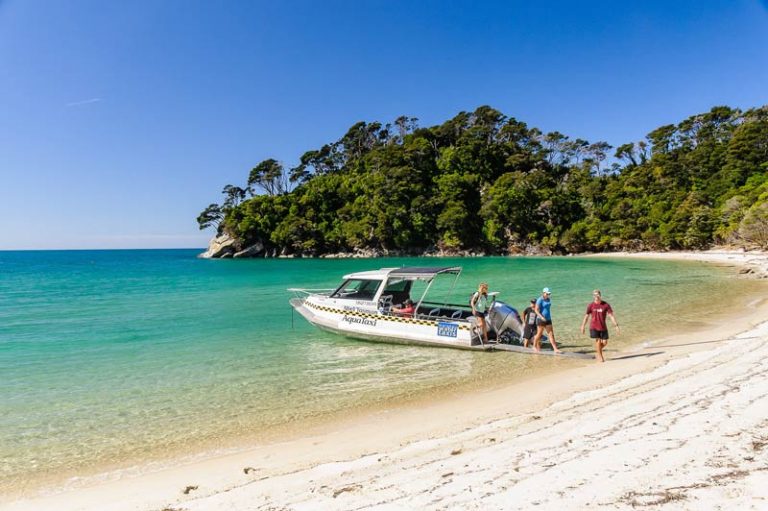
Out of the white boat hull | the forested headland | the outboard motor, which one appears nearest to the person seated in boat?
the white boat hull

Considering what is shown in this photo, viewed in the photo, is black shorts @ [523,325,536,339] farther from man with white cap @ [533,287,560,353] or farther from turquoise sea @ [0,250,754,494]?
turquoise sea @ [0,250,754,494]

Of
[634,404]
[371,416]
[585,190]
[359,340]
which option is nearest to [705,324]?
[634,404]

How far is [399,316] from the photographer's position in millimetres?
13711

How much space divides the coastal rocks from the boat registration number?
293ft

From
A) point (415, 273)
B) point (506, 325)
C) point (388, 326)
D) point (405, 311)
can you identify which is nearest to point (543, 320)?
point (506, 325)

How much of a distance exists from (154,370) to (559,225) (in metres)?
84.1

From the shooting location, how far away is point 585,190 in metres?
86.6

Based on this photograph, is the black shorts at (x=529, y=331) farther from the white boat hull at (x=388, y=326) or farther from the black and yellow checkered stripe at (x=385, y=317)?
the black and yellow checkered stripe at (x=385, y=317)

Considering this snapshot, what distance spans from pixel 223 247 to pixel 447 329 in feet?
310

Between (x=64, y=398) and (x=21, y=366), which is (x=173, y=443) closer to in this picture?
(x=64, y=398)

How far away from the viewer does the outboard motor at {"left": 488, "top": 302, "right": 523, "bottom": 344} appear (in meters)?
12.4

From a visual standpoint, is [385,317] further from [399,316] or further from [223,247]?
[223,247]

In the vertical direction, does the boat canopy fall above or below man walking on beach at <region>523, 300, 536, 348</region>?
above

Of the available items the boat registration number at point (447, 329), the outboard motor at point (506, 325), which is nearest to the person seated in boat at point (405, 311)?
the boat registration number at point (447, 329)
